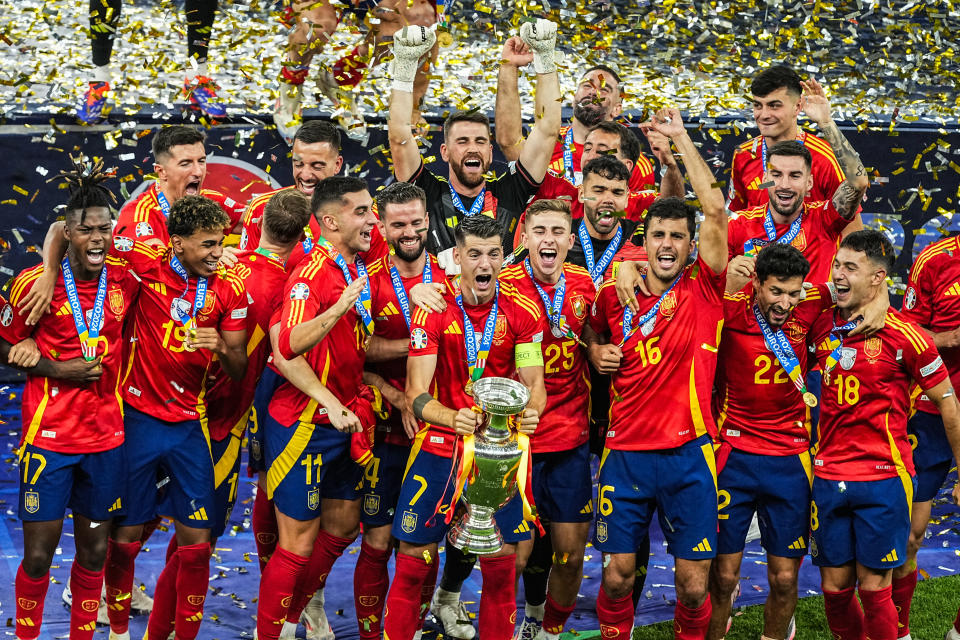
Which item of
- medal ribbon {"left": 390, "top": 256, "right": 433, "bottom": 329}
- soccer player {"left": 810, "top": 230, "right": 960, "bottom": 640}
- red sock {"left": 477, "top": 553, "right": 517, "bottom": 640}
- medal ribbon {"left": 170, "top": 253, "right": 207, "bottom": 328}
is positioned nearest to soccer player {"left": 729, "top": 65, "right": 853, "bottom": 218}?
soccer player {"left": 810, "top": 230, "right": 960, "bottom": 640}

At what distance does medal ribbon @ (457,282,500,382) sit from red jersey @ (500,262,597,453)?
28 cm

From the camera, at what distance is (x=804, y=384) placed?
5.79m

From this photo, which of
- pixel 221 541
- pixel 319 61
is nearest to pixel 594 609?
pixel 221 541

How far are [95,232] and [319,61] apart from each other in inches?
208

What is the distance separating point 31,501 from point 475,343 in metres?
2.12

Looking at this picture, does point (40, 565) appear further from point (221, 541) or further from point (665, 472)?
point (665, 472)

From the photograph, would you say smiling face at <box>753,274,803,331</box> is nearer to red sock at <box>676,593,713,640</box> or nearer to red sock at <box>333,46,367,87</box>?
red sock at <box>676,593,713,640</box>

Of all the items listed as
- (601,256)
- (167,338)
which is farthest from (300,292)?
(601,256)

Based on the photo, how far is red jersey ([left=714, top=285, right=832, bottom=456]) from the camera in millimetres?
5754

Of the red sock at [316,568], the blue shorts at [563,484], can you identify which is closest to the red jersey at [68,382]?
the red sock at [316,568]

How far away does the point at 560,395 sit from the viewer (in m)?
5.81

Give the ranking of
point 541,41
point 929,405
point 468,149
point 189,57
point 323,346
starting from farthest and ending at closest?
point 189,57 < point 541,41 < point 468,149 < point 929,405 < point 323,346

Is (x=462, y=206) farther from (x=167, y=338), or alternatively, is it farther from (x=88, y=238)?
(x=88, y=238)

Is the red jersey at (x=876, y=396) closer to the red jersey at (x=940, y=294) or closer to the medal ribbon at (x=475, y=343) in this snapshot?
the red jersey at (x=940, y=294)
